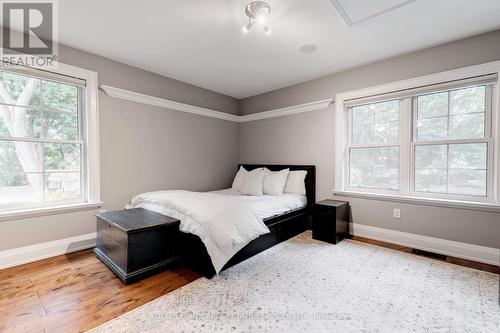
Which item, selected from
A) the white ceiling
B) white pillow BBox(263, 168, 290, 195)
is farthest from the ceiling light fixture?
white pillow BBox(263, 168, 290, 195)

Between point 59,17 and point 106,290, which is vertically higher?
point 59,17

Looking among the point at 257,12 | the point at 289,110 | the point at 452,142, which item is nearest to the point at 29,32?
the point at 257,12

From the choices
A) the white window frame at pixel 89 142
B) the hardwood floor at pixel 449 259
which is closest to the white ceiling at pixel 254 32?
the white window frame at pixel 89 142

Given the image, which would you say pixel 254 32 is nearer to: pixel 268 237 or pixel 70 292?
pixel 268 237

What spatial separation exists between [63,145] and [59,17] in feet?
4.58

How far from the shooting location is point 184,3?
204cm

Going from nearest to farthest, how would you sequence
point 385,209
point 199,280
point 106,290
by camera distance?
point 106,290, point 199,280, point 385,209

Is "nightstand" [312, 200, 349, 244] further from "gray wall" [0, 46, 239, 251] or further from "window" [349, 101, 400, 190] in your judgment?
"gray wall" [0, 46, 239, 251]

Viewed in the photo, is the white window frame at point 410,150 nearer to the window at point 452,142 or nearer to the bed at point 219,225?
the window at point 452,142

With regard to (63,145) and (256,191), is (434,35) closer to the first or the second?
(256,191)

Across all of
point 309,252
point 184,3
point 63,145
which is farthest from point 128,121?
point 309,252

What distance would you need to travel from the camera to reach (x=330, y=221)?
313 centimetres

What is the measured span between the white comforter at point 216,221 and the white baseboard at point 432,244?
1710mm

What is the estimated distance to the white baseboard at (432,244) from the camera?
8.18 ft
